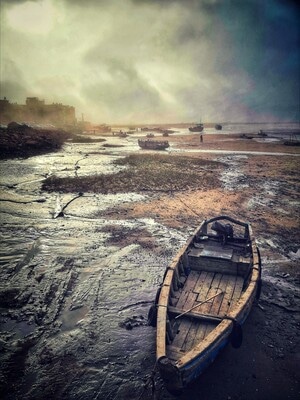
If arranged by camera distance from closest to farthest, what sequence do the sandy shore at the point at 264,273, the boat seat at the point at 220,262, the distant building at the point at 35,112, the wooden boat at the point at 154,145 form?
the sandy shore at the point at 264,273, the boat seat at the point at 220,262, the wooden boat at the point at 154,145, the distant building at the point at 35,112

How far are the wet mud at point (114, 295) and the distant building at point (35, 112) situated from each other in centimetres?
7431

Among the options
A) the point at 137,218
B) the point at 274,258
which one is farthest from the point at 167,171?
the point at 274,258

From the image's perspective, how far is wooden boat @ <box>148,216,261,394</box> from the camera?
418 centimetres

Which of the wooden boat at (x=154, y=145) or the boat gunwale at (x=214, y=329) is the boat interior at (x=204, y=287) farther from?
the wooden boat at (x=154, y=145)

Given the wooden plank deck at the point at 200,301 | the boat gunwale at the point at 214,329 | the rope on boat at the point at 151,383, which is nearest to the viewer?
the boat gunwale at the point at 214,329

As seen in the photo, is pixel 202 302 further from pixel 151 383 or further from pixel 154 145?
pixel 154 145

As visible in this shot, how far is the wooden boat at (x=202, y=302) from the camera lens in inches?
165

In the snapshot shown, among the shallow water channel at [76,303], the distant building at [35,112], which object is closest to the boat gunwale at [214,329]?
the shallow water channel at [76,303]

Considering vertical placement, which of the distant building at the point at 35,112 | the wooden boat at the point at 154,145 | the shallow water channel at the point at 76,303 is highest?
the distant building at the point at 35,112

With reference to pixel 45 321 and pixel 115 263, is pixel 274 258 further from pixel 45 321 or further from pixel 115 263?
pixel 45 321

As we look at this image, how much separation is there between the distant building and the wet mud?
74.3 m

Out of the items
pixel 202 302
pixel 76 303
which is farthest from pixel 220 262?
pixel 76 303

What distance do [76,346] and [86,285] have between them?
216 cm

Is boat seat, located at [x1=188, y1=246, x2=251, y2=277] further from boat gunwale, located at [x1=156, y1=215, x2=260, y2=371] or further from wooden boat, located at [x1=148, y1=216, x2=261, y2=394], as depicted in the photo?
boat gunwale, located at [x1=156, y1=215, x2=260, y2=371]
